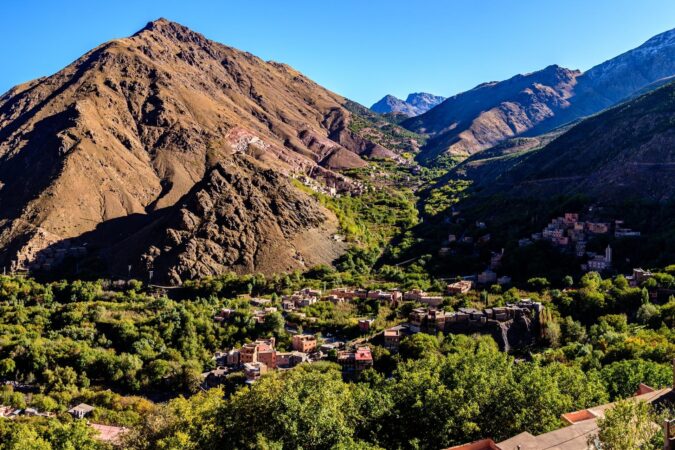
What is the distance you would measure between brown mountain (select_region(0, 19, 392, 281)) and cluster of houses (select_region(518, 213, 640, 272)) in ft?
97.3

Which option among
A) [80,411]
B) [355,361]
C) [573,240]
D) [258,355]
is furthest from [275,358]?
[573,240]

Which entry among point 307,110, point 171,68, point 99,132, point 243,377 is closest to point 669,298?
point 243,377

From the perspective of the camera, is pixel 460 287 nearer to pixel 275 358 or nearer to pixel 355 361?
pixel 355 361

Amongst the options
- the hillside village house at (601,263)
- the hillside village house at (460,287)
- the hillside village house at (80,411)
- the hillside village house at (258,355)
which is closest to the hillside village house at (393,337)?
the hillside village house at (258,355)

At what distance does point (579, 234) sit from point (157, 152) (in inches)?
3187

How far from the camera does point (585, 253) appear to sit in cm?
6066

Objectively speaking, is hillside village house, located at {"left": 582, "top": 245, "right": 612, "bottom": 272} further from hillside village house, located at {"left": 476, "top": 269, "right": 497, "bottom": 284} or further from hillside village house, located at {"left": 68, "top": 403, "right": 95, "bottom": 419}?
hillside village house, located at {"left": 68, "top": 403, "right": 95, "bottom": 419}

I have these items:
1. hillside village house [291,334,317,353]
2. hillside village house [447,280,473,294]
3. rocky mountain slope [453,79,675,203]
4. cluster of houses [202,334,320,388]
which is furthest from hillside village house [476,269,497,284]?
cluster of houses [202,334,320,388]

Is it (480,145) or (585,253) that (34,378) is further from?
(480,145)

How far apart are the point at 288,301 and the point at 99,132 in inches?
2577

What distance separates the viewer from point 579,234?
64.1 meters

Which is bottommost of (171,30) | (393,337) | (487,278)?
(393,337)

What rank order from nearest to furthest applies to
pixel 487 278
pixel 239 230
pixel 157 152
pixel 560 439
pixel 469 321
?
pixel 560 439 < pixel 469 321 < pixel 487 278 < pixel 239 230 < pixel 157 152

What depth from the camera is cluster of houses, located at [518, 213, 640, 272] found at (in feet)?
189
